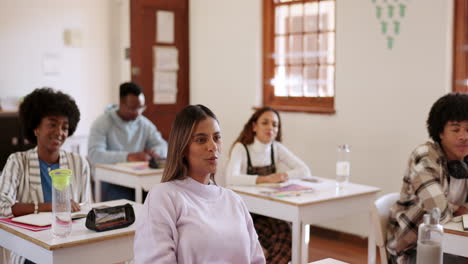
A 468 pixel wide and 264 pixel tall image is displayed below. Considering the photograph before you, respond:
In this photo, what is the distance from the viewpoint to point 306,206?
315 centimetres

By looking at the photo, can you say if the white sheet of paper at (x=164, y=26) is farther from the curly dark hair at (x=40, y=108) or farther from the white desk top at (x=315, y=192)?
the curly dark hair at (x=40, y=108)

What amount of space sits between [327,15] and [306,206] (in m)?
2.47

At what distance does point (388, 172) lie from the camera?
4.56 metres

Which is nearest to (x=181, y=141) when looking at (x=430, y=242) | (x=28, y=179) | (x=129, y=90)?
(x=430, y=242)

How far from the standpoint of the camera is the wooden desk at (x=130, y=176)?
397 centimetres

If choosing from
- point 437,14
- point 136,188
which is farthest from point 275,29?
point 136,188

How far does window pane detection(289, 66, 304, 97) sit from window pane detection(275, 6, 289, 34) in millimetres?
382

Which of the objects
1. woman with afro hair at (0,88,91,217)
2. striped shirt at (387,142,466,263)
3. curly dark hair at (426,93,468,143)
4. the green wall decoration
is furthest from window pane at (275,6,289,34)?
woman with afro hair at (0,88,91,217)

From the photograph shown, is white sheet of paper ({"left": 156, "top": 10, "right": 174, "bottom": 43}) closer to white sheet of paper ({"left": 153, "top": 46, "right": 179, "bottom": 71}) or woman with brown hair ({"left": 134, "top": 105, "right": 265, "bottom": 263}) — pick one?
white sheet of paper ({"left": 153, "top": 46, "right": 179, "bottom": 71})

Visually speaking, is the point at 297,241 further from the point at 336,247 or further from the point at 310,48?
the point at 310,48

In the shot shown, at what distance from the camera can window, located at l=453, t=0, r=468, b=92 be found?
418cm

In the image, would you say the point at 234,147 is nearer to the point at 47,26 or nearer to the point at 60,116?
the point at 60,116

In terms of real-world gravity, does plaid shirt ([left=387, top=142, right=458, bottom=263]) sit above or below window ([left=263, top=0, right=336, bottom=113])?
below

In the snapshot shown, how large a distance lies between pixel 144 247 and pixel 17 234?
0.84 m
